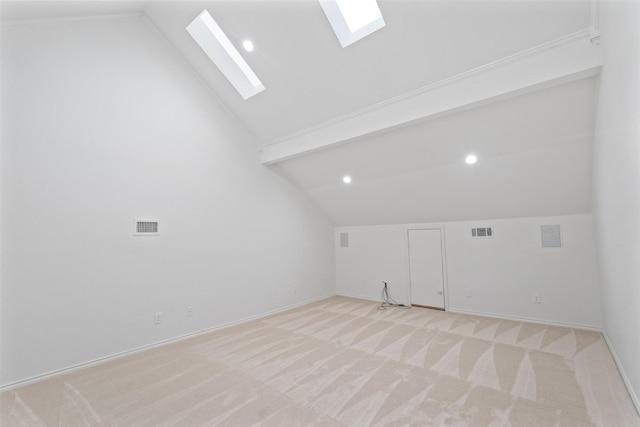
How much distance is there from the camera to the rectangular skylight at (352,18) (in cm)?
291

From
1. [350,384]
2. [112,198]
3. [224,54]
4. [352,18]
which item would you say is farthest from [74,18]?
[350,384]

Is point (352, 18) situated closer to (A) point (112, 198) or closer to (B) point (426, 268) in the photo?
(A) point (112, 198)

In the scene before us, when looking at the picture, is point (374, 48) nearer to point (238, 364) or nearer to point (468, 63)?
point (468, 63)

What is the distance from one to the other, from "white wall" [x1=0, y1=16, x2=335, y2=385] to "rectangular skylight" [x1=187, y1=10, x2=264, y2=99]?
53 centimetres

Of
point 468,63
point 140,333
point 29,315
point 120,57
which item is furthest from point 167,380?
point 468,63

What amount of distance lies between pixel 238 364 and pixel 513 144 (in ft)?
13.5

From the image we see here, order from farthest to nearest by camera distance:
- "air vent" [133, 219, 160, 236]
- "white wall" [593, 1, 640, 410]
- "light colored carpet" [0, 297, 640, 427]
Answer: "air vent" [133, 219, 160, 236]
"light colored carpet" [0, 297, 640, 427]
"white wall" [593, 1, 640, 410]

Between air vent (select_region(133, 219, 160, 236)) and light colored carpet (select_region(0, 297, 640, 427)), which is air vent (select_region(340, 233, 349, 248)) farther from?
air vent (select_region(133, 219, 160, 236))

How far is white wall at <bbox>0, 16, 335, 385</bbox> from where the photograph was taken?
8.77 feet

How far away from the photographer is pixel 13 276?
258 centimetres

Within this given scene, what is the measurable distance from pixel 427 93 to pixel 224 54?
9.49ft

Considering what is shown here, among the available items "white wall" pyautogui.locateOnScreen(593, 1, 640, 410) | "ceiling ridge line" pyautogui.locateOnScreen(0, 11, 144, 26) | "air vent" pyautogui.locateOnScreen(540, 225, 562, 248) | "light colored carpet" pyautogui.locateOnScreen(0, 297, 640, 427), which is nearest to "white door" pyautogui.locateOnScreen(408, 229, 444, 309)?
"light colored carpet" pyautogui.locateOnScreen(0, 297, 640, 427)

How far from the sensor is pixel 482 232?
4645mm

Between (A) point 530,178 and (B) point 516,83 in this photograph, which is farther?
(A) point 530,178
